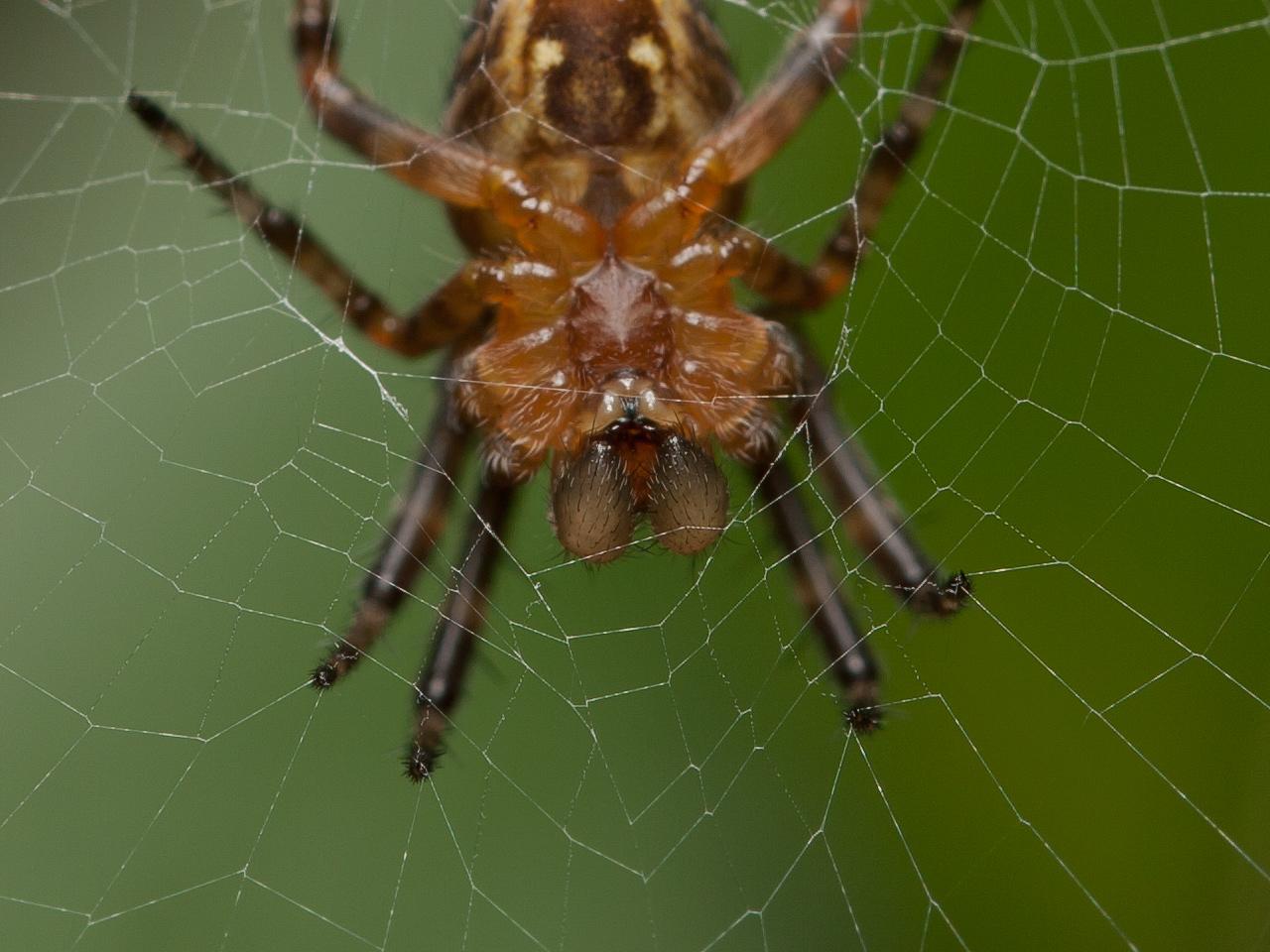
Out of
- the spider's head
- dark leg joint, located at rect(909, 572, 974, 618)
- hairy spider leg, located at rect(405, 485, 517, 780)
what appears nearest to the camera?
the spider's head

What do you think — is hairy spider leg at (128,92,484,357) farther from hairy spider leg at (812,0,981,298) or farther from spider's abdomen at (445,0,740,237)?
hairy spider leg at (812,0,981,298)

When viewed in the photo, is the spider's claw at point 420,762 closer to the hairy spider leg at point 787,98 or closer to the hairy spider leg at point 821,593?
the hairy spider leg at point 821,593

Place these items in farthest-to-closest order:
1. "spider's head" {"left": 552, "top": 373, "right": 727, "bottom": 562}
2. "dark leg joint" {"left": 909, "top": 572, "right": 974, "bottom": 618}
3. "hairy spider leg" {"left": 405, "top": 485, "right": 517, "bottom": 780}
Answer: "hairy spider leg" {"left": 405, "top": 485, "right": 517, "bottom": 780}, "dark leg joint" {"left": 909, "top": 572, "right": 974, "bottom": 618}, "spider's head" {"left": 552, "top": 373, "right": 727, "bottom": 562}

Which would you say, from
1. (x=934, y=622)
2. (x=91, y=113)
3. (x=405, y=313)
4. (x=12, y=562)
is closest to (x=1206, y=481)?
(x=934, y=622)

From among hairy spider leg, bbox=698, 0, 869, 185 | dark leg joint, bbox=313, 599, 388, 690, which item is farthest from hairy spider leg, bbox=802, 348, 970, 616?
dark leg joint, bbox=313, 599, 388, 690

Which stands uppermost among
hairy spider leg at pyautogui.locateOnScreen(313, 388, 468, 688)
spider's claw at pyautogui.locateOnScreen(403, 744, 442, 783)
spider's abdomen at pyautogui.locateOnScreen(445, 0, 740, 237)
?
spider's abdomen at pyautogui.locateOnScreen(445, 0, 740, 237)

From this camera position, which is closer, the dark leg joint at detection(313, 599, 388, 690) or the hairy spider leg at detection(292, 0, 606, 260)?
the hairy spider leg at detection(292, 0, 606, 260)

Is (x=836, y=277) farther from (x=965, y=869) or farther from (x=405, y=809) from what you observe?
(x=405, y=809)
